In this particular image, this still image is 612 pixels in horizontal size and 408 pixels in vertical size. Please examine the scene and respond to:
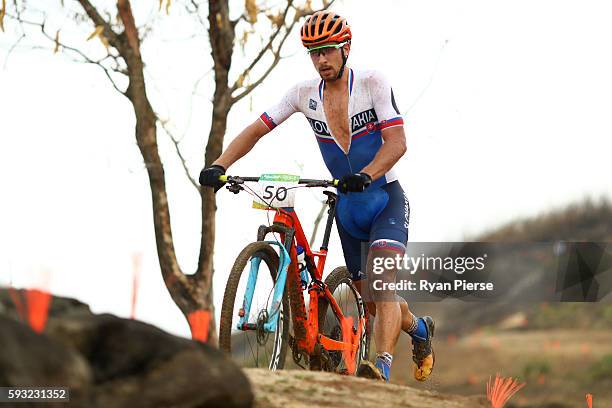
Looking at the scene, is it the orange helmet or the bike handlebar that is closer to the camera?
the bike handlebar

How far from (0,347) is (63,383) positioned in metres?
0.35

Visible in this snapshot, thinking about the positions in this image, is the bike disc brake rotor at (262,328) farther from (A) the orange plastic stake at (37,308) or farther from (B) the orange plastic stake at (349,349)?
(A) the orange plastic stake at (37,308)

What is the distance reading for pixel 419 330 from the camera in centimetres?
1020

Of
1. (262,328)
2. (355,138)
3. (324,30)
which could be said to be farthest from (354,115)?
(262,328)

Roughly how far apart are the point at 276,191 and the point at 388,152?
103cm

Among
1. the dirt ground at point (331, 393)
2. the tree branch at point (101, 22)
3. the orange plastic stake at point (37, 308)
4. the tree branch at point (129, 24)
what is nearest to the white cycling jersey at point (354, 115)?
the dirt ground at point (331, 393)

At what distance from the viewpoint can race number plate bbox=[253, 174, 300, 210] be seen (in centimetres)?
834

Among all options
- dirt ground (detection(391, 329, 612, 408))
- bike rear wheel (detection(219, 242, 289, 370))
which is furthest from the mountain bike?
dirt ground (detection(391, 329, 612, 408))

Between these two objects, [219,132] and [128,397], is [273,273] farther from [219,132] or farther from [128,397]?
[219,132]

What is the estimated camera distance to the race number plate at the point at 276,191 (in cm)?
834

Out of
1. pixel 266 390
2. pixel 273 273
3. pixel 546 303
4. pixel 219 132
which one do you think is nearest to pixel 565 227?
pixel 546 303

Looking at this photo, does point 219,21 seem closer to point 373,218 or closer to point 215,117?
point 215,117

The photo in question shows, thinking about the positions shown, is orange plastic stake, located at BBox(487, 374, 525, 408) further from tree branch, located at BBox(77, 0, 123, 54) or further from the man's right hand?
tree branch, located at BBox(77, 0, 123, 54)

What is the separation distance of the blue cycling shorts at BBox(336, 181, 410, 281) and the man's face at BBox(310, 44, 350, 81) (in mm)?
1075
